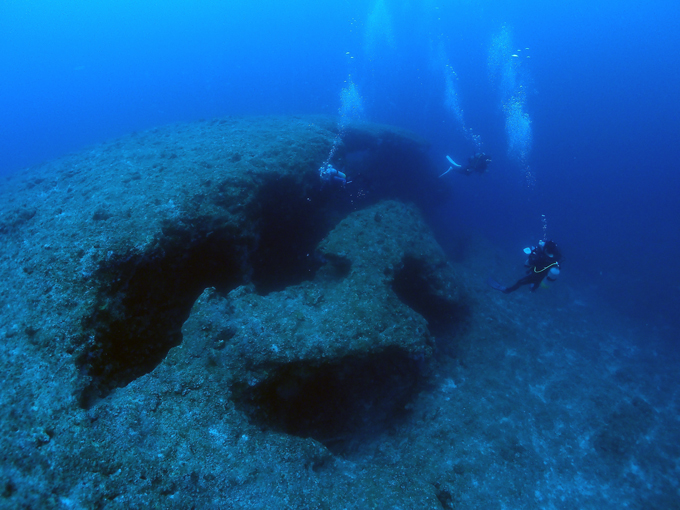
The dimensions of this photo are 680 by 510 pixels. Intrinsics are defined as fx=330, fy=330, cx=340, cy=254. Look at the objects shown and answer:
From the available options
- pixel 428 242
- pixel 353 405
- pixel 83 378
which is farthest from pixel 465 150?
pixel 83 378

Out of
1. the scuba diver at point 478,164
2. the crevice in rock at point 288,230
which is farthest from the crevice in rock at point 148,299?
the scuba diver at point 478,164

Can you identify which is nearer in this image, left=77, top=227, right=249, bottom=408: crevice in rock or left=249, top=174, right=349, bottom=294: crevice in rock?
left=77, top=227, right=249, bottom=408: crevice in rock

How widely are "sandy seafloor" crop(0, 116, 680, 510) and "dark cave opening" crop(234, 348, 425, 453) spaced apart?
0.06 metres

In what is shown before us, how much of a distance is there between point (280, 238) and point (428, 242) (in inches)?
162

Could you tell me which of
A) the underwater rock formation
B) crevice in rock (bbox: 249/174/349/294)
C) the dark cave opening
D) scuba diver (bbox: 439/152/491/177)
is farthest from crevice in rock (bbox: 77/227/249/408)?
scuba diver (bbox: 439/152/491/177)

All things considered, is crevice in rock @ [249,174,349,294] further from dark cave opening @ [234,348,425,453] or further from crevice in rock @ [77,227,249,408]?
dark cave opening @ [234,348,425,453]

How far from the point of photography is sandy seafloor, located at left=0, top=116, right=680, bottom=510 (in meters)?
3.42

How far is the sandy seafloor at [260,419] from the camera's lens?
11.2 ft

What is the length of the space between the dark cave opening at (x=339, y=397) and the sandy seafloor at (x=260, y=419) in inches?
2.4

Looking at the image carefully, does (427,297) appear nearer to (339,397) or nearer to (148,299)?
(339,397)

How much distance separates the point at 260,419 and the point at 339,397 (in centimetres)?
166

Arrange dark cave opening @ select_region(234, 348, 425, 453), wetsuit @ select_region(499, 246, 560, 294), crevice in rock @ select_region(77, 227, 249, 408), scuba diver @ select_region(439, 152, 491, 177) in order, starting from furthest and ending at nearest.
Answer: scuba diver @ select_region(439, 152, 491, 177) → wetsuit @ select_region(499, 246, 560, 294) → dark cave opening @ select_region(234, 348, 425, 453) → crevice in rock @ select_region(77, 227, 249, 408)

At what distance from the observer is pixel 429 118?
4044 centimetres

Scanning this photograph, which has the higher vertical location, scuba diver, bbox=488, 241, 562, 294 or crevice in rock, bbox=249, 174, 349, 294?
crevice in rock, bbox=249, 174, 349, 294
